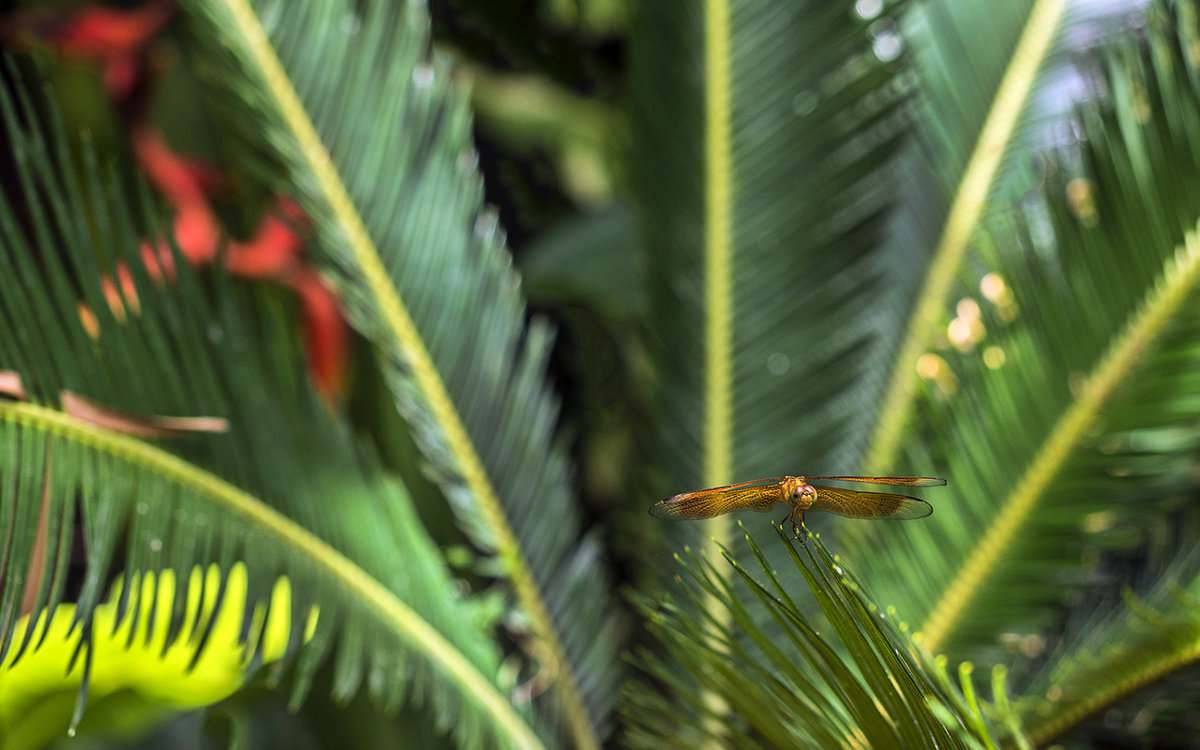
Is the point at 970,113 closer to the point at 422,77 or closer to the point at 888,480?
the point at 422,77

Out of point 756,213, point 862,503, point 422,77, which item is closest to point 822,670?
point 862,503

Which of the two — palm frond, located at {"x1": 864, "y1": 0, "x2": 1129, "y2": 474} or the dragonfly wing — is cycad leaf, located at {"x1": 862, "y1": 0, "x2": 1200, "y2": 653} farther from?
the dragonfly wing

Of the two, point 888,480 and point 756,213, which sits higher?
point 756,213

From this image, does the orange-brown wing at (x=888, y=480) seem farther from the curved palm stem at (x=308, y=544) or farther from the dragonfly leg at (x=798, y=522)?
the curved palm stem at (x=308, y=544)

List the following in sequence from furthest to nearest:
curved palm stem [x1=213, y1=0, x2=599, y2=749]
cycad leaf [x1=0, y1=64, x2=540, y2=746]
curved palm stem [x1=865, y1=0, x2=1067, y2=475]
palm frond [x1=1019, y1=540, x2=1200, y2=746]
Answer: curved palm stem [x1=865, y1=0, x2=1067, y2=475], curved palm stem [x1=213, y1=0, x2=599, y2=749], palm frond [x1=1019, y1=540, x2=1200, y2=746], cycad leaf [x1=0, y1=64, x2=540, y2=746]

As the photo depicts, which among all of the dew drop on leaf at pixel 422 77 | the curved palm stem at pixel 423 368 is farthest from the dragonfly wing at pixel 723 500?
the dew drop on leaf at pixel 422 77

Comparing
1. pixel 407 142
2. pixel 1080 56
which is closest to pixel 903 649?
pixel 407 142

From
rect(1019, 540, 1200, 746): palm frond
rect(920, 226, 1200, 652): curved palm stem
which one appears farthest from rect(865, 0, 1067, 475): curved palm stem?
rect(1019, 540, 1200, 746): palm frond
